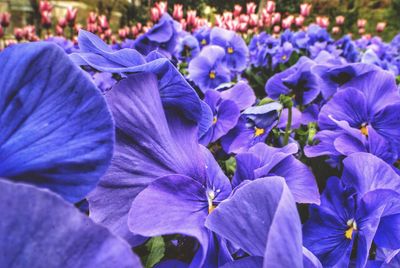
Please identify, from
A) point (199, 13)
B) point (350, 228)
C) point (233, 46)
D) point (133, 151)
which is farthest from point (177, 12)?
point (133, 151)

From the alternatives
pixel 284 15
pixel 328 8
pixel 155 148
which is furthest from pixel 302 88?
pixel 328 8

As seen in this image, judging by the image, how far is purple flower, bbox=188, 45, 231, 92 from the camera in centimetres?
111

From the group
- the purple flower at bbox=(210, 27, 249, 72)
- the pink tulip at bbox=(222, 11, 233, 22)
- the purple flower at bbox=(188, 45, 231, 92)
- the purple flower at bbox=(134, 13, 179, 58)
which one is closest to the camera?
the purple flower at bbox=(188, 45, 231, 92)

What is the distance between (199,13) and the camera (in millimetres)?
3197

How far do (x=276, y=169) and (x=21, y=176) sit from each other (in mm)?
255

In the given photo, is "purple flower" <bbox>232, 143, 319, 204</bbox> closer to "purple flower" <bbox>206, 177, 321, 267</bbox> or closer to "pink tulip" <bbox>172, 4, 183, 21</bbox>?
"purple flower" <bbox>206, 177, 321, 267</bbox>

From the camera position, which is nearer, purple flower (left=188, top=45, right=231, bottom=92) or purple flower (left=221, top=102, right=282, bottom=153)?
purple flower (left=221, top=102, right=282, bottom=153)

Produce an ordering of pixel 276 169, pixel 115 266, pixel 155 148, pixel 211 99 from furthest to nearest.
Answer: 1. pixel 211 99
2. pixel 276 169
3. pixel 155 148
4. pixel 115 266

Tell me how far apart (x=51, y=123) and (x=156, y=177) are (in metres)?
0.11

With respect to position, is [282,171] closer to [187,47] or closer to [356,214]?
[356,214]

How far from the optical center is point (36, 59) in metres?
0.23

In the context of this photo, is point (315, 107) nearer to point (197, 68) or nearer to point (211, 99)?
point (211, 99)

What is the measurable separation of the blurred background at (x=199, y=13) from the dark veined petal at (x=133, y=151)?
212 cm

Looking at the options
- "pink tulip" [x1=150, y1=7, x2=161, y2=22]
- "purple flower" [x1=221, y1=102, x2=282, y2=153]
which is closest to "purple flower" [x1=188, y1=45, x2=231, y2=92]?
"purple flower" [x1=221, y1=102, x2=282, y2=153]
